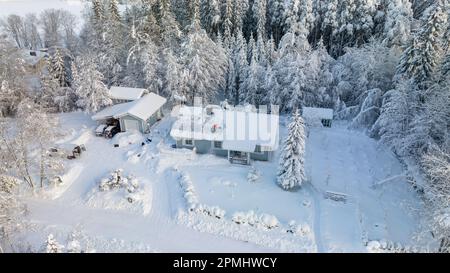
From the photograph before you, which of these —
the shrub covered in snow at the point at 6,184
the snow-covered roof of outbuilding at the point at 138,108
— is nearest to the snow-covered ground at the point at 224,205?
the shrub covered in snow at the point at 6,184

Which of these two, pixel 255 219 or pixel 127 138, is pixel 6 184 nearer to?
pixel 127 138

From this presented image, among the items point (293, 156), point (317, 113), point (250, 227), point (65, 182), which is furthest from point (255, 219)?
point (317, 113)

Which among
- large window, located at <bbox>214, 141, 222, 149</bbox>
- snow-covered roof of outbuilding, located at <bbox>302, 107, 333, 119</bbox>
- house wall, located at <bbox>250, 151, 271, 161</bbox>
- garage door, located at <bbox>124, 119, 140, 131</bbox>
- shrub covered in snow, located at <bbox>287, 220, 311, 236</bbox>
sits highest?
snow-covered roof of outbuilding, located at <bbox>302, 107, 333, 119</bbox>

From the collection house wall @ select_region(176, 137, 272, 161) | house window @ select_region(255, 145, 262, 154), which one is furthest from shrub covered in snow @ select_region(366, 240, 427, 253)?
house window @ select_region(255, 145, 262, 154)

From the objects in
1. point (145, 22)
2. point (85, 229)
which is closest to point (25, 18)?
point (145, 22)

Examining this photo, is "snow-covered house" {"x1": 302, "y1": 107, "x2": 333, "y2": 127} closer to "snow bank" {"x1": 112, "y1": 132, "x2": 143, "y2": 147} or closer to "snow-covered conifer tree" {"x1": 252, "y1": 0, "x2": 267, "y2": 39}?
"snow-covered conifer tree" {"x1": 252, "y1": 0, "x2": 267, "y2": 39}

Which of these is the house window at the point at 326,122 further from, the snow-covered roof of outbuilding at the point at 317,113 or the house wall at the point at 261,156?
the house wall at the point at 261,156

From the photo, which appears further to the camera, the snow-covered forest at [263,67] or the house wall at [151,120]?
the house wall at [151,120]
